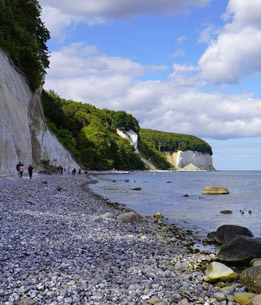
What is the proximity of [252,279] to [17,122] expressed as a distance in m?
29.8

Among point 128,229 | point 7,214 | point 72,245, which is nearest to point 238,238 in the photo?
point 128,229

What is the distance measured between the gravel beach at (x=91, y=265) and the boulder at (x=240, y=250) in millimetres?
570

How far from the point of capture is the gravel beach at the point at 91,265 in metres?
5.23

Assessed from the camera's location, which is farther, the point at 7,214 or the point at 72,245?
the point at 7,214

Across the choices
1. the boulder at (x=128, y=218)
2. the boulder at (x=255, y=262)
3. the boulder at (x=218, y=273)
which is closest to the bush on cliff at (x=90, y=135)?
the boulder at (x=128, y=218)

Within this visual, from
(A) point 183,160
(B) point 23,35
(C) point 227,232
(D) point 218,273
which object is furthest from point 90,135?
(A) point 183,160

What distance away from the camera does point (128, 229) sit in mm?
11648

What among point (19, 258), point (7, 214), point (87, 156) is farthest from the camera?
point (87, 156)

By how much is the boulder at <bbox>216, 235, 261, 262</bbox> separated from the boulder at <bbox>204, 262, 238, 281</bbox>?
1.40m

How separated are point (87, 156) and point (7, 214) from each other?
286 feet

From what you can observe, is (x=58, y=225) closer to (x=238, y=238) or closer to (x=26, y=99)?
(x=238, y=238)

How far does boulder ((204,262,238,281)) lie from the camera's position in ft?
22.3

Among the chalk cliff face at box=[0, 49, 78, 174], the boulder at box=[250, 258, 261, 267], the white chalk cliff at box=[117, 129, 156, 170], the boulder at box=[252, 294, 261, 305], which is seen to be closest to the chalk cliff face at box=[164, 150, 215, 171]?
the white chalk cliff at box=[117, 129, 156, 170]

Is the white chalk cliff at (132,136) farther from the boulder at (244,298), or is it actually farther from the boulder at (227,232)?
the boulder at (244,298)
